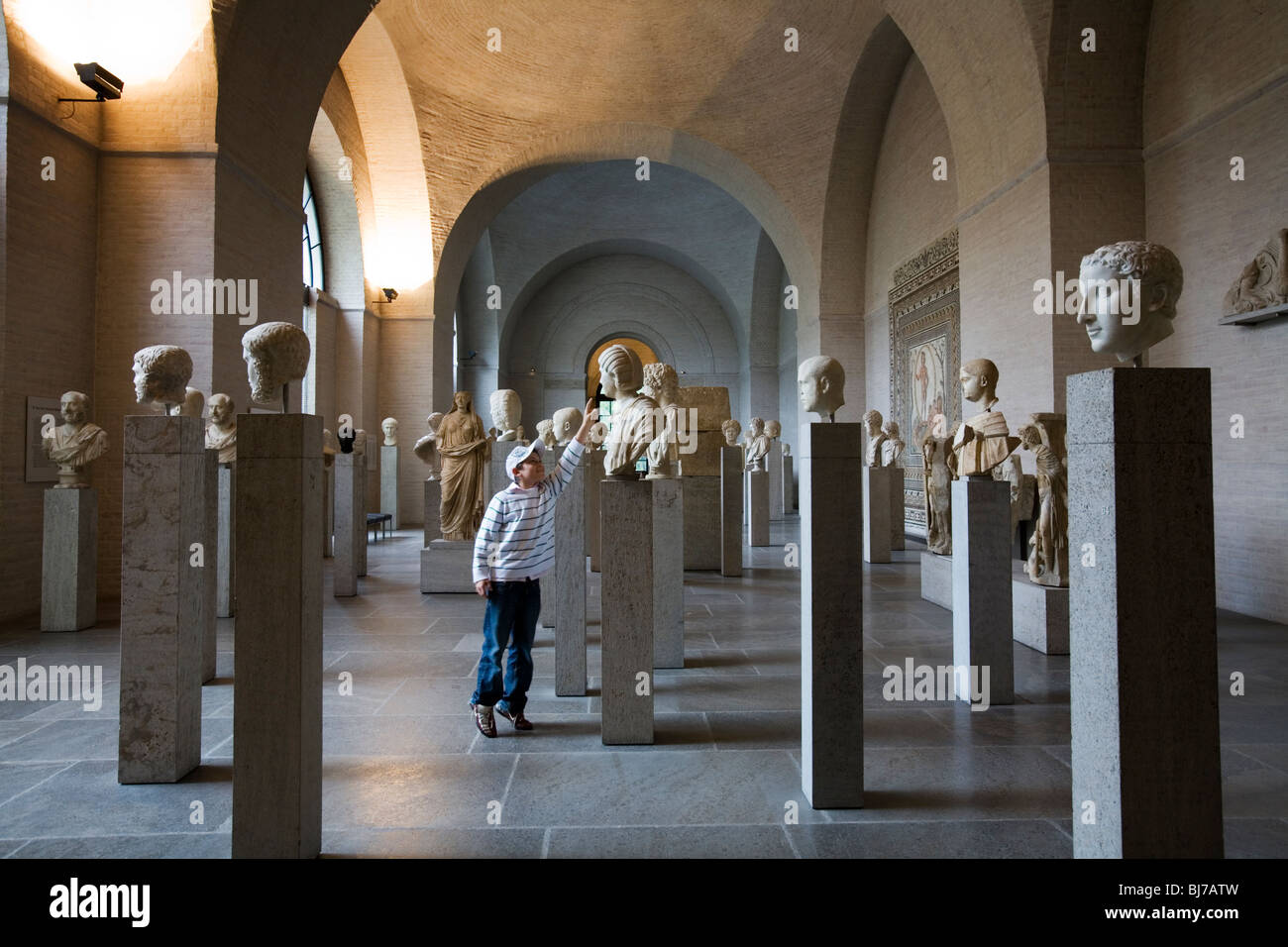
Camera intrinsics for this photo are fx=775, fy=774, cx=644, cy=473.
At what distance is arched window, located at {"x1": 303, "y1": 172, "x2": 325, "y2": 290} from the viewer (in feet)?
48.0

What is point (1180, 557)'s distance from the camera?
2117mm

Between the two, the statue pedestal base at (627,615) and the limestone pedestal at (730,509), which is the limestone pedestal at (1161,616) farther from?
the limestone pedestal at (730,509)

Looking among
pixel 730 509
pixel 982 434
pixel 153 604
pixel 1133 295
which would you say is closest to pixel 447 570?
pixel 730 509

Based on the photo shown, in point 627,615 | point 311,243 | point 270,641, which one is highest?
point 311,243

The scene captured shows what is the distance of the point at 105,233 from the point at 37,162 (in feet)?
2.98

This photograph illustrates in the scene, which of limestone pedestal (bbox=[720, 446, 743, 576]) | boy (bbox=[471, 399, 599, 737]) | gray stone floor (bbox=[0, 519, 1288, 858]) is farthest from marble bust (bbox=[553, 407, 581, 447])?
boy (bbox=[471, 399, 599, 737])

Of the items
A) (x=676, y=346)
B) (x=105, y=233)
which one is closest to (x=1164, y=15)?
(x=105, y=233)

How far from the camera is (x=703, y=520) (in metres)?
10.0

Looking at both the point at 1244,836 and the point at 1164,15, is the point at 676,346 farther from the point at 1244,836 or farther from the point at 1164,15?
the point at 1244,836

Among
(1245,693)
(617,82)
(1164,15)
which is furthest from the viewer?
(617,82)

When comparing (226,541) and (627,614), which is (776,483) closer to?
(226,541)

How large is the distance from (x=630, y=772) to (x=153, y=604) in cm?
221

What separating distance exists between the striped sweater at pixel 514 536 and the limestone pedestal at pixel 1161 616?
7.89 ft

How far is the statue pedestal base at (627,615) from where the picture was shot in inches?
145
